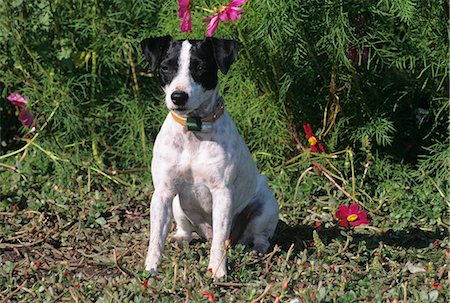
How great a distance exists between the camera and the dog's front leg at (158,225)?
438 centimetres

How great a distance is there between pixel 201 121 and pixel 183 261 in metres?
0.74

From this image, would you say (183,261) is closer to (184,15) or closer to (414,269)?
(414,269)

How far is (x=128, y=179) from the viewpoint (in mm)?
6285

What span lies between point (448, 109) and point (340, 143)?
79 centimetres

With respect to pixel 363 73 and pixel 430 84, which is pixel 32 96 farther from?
pixel 430 84

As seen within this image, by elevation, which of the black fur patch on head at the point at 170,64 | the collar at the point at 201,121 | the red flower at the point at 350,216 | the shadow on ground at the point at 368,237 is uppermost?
the black fur patch on head at the point at 170,64

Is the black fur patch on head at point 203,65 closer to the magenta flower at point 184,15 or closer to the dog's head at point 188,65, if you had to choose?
the dog's head at point 188,65

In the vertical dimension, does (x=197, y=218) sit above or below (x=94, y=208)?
above

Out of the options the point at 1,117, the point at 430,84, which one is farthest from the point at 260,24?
the point at 1,117

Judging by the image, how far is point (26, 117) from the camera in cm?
648

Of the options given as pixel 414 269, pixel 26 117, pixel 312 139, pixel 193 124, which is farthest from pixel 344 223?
pixel 26 117

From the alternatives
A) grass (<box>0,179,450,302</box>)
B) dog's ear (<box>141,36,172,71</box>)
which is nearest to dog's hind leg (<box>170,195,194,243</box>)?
grass (<box>0,179,450,302</box>)

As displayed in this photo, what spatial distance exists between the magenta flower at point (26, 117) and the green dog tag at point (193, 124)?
253cm

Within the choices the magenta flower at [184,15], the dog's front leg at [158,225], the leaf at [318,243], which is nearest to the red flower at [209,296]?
the dog's front leg at [158,225]
